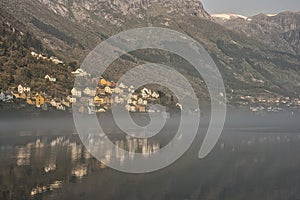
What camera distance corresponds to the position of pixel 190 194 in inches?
1973

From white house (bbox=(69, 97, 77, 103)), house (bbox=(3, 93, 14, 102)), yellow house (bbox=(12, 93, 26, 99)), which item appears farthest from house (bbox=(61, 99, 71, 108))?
house (bbox=(3, 93, 14, 102))

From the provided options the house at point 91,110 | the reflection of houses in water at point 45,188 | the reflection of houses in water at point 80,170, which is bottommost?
the reflection of houses in water at point 45,188

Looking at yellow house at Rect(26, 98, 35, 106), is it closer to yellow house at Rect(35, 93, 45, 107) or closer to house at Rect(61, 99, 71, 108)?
yellow house at Rect(35, 93, 45, 107)

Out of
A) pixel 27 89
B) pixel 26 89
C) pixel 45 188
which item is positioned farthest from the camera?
pixel 27 89

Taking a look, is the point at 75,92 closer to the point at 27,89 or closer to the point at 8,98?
the point at 27,89

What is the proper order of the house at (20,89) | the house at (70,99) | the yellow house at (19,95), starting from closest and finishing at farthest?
the yellow house at (19,95) < the house at (20,89) < the house at (70,99)

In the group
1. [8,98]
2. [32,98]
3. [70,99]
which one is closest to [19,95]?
[32,98]

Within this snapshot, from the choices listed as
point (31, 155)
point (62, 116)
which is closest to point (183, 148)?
point (31, 155)

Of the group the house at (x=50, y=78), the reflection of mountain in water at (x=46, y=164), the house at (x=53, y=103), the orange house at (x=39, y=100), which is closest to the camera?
the reflection of mountain in water at (x=46, y=164)

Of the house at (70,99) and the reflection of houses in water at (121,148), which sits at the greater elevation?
the house at (70,99)

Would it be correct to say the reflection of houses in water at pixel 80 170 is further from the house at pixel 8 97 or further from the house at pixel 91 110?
the house at pixel 91 110

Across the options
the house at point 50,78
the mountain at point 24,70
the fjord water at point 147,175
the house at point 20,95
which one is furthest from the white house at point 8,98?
the fjord water at point 147,175

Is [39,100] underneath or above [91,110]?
above

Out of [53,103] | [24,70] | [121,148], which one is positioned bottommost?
[121,148]
